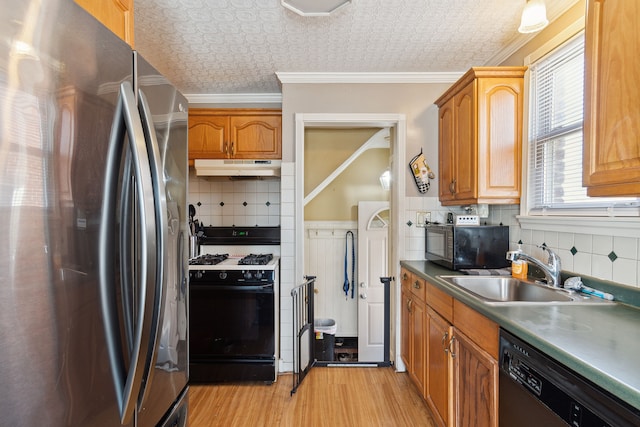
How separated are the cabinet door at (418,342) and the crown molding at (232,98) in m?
2.23

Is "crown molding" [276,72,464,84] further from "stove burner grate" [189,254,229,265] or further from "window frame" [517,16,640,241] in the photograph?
"stove burner grate" [189,254,229,265]

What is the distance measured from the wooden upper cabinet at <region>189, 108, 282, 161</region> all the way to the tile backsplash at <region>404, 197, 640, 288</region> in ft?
6.20

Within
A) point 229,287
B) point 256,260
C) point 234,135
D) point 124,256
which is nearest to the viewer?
point 124,256

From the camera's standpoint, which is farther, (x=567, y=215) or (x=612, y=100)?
(x=567, y=215)

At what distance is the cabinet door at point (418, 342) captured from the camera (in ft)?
6.71

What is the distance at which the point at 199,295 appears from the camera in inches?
93.9

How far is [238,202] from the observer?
3.07 meters

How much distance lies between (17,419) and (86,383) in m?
0.13

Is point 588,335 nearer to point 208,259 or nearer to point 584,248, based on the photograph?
point 584,248

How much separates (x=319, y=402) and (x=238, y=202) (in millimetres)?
1871

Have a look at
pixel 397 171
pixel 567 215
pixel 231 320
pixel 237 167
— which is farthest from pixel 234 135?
pixel 567 215

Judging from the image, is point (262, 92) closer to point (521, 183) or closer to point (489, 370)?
point (521, 183)

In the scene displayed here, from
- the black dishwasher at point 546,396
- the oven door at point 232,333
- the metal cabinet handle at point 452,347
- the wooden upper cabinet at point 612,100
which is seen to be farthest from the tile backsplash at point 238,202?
the wooden upper cabinet at point 612,100

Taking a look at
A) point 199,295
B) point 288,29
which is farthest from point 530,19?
point 199,295
